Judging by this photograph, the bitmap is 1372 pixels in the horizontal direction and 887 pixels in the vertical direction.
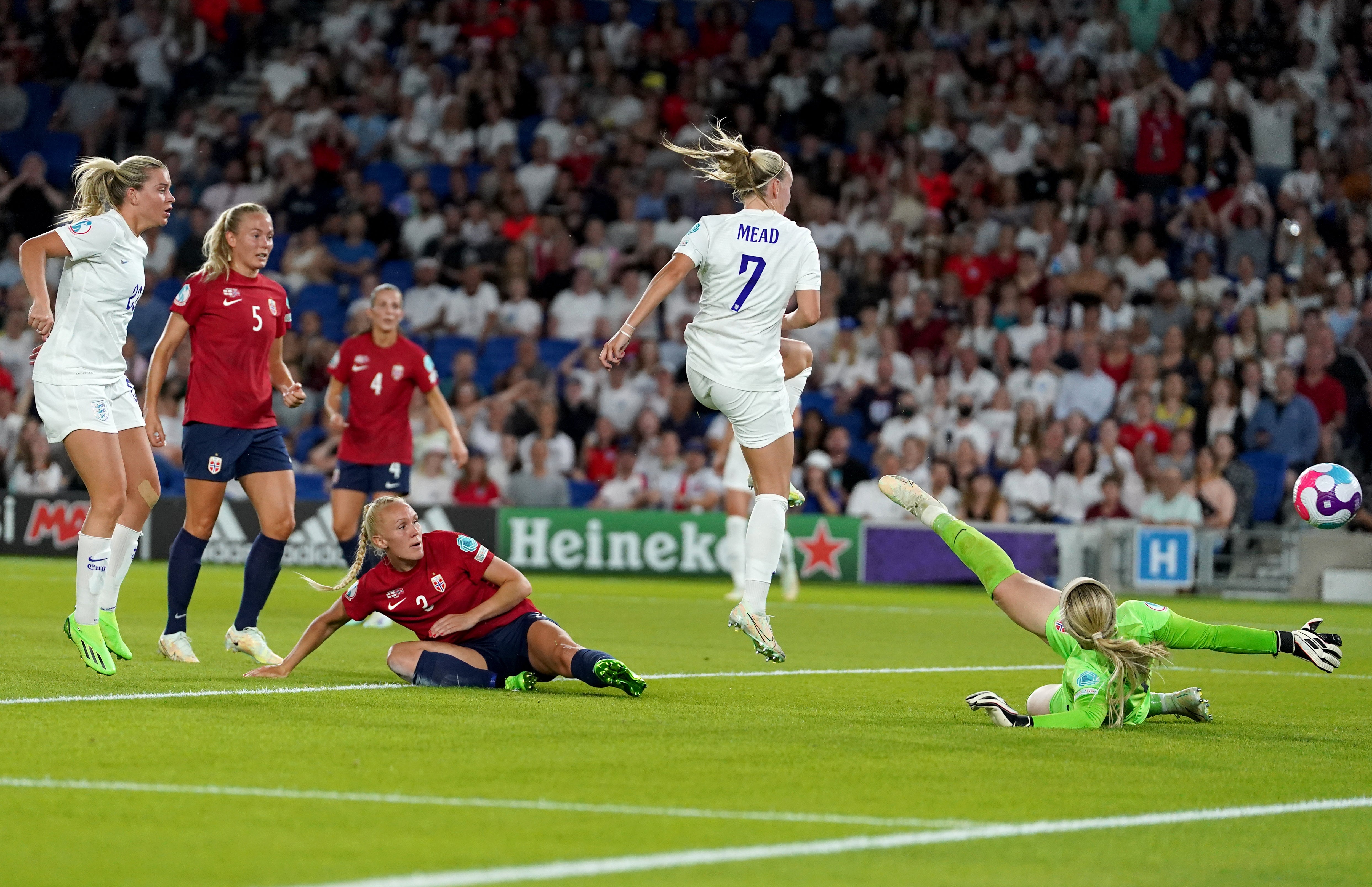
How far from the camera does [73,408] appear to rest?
29.4ft

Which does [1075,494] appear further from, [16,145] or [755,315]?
[16,145]

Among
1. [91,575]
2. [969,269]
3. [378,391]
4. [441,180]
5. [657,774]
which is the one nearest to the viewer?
[657,774]

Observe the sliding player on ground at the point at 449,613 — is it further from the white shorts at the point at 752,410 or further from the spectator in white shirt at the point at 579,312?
the spectator in white shirt at the point at 579,312

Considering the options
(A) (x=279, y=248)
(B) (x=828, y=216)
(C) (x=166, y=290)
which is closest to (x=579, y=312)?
(B) (x=828, y=216)

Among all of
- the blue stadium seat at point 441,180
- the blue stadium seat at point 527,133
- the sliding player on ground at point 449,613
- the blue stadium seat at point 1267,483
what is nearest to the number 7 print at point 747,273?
the sliding player on ground at point 449,613

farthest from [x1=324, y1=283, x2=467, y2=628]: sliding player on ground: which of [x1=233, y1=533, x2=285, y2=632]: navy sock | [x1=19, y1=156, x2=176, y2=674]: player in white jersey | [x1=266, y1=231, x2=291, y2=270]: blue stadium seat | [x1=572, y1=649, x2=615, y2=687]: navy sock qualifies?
[x1=266, y1=231, x2=291, y2=270]: blue stadium seat

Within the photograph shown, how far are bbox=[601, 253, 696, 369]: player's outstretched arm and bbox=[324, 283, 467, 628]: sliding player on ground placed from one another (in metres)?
4.49

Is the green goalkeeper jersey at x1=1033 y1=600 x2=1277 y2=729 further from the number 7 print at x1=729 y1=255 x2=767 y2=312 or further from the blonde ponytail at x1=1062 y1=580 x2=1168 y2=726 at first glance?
the number 7 print at x1=729 y1=255 x2=767 y2=312

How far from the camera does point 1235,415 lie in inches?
788

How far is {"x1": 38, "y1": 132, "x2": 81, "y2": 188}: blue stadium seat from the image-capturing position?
26781mm

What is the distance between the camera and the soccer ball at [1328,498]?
9781 millimetres

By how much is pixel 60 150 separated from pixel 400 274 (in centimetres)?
613

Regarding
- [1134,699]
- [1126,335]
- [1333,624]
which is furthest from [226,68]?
[1134,699]

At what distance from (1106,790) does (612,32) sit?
21684 millimetres
